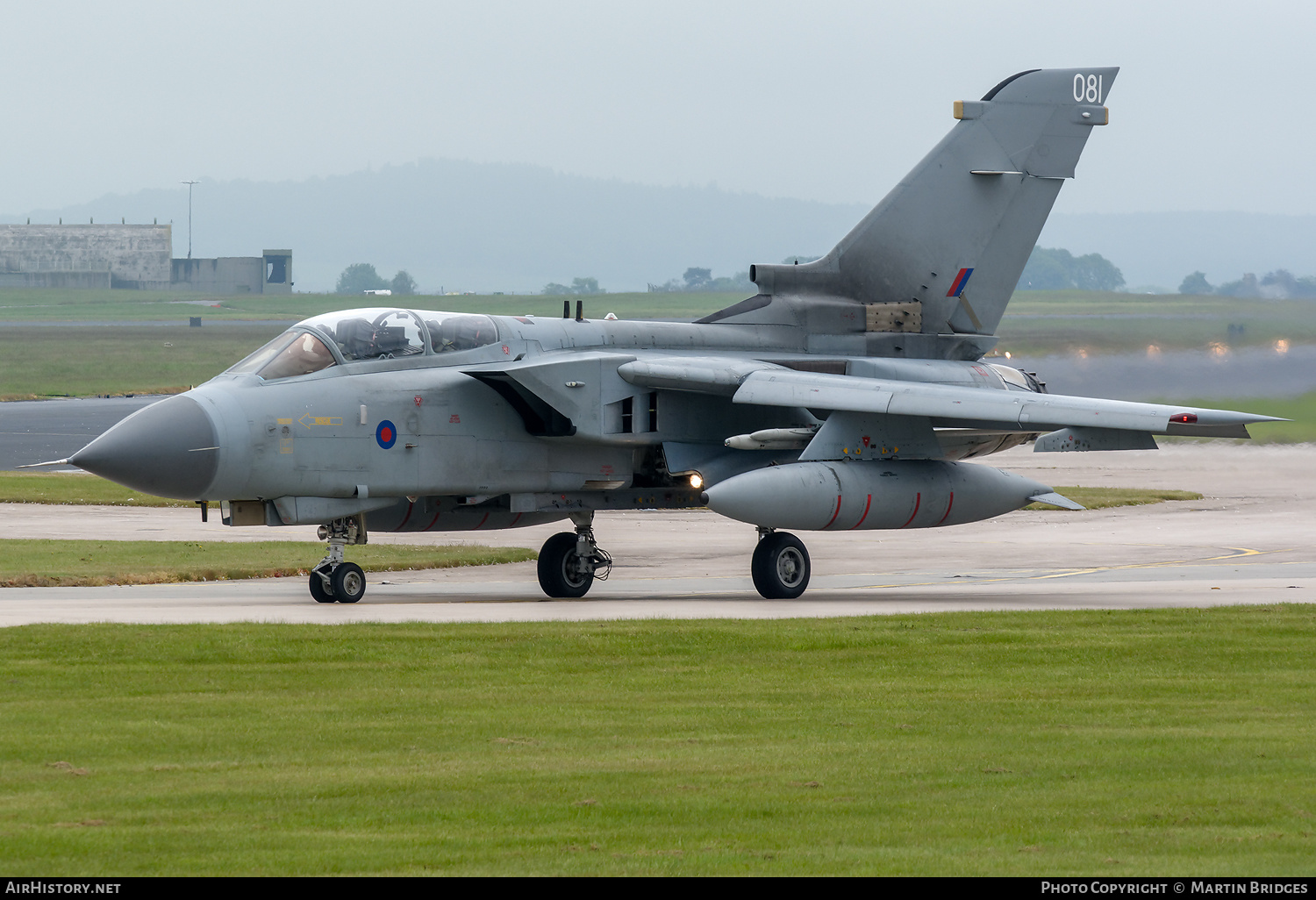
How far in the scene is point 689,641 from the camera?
13.9 m

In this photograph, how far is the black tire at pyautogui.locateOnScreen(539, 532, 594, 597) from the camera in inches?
790

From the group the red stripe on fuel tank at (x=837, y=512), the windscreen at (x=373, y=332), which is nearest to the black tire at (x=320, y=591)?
the windscreen at (x=373, y=332)

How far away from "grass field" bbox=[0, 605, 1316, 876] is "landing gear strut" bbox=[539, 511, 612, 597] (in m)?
5.29

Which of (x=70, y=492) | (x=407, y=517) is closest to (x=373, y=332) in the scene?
(x=407, y=517)

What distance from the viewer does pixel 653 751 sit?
30.5 ft

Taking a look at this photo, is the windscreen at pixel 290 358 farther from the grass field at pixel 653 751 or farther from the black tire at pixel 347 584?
the grass field at pixel 653 751

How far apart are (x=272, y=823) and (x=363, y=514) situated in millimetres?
11244

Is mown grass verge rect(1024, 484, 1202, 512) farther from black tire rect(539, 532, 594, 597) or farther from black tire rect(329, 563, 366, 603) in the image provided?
black tire rect(329, 563, 366, 603)

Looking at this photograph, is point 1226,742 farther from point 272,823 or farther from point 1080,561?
point 1080,561

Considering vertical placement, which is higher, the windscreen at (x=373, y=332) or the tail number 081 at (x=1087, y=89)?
the tail number 081 at (x=1087, y=89)

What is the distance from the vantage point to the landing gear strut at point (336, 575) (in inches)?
703

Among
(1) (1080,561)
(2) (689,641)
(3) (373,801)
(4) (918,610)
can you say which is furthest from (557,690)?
(1) (1080,561)

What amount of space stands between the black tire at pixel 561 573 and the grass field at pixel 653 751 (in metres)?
5.28

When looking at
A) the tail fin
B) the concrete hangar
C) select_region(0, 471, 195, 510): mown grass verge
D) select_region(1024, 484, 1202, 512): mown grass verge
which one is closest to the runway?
select_region(1024, 484, 1202, 512): mown grass verge
